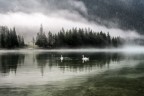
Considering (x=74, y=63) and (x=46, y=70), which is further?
(x=74, y=63)

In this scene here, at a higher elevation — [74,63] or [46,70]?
[74,63]

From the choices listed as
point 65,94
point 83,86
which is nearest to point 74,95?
Result: point 65,94

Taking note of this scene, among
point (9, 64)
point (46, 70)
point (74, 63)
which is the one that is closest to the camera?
point (46, 70)

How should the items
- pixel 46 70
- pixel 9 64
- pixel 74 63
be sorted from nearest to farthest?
pixel 46 70
pixel 9 64
pixel 74 63

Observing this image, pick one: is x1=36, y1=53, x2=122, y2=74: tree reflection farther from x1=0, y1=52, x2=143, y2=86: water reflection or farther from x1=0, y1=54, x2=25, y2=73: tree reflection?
x1=0, y1=54, x2=25, y2=73: tree reflection

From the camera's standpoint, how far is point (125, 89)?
31.7m

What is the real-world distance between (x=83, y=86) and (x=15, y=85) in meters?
7.98

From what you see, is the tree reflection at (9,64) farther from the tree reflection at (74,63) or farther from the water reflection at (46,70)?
the tree reflection at (74,63)

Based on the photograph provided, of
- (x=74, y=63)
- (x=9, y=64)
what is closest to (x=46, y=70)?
(x=9, y=64)

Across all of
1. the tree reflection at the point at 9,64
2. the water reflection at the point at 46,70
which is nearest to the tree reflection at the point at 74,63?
the water reflection at the point at 46,70

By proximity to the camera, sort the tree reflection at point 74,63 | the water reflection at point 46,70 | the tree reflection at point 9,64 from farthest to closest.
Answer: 1. the tree reflection at point 74,63
2. the tree reflection at point 9,64
3. the water reflection at point 46,70

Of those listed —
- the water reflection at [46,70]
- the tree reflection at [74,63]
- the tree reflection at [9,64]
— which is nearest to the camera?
the water reflection at [46,70]

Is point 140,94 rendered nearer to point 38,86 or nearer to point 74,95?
point 74,95

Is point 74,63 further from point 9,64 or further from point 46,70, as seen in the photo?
point 46,70
